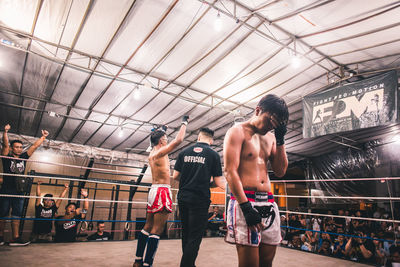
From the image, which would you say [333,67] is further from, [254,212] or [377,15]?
[254,212]

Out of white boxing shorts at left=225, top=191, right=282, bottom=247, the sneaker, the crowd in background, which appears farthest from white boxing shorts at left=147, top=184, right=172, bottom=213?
the sneaker

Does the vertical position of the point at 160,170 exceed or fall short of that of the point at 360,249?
it exceeds it

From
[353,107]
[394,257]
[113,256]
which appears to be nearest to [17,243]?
[113,256]

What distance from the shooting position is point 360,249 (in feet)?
13.1

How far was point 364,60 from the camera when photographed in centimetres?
637

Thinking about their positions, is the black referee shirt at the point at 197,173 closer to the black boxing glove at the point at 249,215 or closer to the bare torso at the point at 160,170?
the bare torso at the point at 160,170

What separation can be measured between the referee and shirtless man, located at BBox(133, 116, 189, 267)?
209 millimetres

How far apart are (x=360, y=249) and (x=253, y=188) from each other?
3.94 metres

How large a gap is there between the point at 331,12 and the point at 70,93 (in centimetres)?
740

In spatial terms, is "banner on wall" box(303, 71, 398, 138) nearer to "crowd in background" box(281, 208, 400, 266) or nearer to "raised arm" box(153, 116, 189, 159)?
"crowd in background" box(281, 208, 400, 266)

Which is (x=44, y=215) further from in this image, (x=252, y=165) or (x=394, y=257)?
(x=394, y=257)

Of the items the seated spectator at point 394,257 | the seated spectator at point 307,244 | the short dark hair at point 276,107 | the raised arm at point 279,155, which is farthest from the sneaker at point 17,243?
the seated spectator at point 394,257

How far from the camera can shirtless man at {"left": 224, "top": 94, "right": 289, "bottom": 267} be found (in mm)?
1195

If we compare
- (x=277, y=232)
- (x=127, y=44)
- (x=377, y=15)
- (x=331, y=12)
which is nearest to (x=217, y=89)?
(x=127, y=44)
